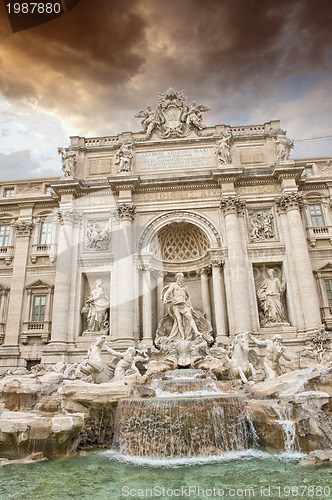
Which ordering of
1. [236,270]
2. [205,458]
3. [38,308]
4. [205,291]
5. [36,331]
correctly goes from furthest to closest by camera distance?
1. [38,308]
2. [205,291]
3. [36,331]
4. [236,270]
5. [205,458]

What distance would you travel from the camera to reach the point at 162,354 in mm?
16656

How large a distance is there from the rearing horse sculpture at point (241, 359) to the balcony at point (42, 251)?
11.3 metres

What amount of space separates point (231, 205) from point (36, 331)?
486 inches

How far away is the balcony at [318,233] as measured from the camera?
19.4 m

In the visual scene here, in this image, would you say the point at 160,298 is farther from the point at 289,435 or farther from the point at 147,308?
the point at 289,435

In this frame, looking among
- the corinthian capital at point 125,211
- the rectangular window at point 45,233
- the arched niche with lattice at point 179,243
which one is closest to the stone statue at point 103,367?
the arched niche with lattice at point 179,243

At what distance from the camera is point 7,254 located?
21.3 meters

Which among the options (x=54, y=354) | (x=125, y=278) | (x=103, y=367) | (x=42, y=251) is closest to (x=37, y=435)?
(x=103, y=367)

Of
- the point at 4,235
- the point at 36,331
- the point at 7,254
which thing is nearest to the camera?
the point at 36,331

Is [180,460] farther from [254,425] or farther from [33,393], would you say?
[33,393]

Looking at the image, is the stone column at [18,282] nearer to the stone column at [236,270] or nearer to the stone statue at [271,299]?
the stone column at [236,270]

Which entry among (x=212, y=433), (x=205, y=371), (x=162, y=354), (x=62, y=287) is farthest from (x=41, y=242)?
(x=212, y=433)

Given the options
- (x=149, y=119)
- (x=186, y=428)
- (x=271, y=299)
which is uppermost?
(x=149, y=119)

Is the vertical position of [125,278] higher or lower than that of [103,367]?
higher
